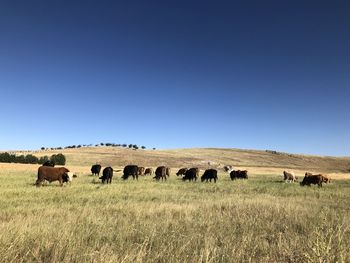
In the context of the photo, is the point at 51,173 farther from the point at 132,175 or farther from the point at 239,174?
the point at 239,174

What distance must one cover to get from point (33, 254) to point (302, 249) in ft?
13.9

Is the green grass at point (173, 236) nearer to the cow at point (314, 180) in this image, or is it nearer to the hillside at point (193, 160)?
the cow at point (314, 180)

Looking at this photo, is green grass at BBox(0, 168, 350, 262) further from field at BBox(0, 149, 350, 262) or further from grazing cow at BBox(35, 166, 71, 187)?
grazing cow at BBox(35, 166, 71, 187)

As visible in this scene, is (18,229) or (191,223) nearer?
(18,229)

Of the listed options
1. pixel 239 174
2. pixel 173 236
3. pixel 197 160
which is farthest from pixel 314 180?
pixel 197 160

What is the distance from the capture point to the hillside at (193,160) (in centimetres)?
7975

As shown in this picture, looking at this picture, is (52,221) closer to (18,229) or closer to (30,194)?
(18,229)

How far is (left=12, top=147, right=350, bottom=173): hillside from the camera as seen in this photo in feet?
262

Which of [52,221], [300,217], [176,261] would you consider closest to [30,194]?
[52,221]

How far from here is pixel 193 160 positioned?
84.5 meters

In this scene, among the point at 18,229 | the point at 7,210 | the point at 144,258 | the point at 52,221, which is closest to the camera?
the point at 144,258

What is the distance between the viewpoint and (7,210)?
1078 cm

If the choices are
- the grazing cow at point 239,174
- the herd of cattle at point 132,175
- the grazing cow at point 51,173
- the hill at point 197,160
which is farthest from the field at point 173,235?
the hill at point 197,160

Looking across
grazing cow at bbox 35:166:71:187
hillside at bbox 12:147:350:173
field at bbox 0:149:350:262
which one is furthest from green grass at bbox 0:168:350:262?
hillside at bbox 12:147:350:173
